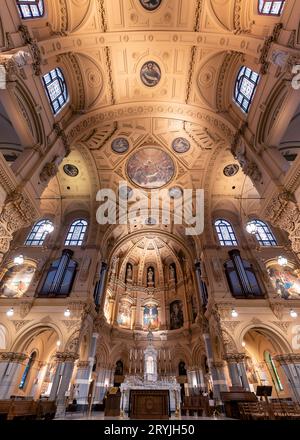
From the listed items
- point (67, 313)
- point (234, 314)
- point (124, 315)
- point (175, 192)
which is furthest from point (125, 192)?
point (124, 315)

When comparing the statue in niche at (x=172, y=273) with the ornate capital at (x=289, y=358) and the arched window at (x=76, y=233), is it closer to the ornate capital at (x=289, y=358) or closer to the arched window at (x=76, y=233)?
the arched window at (x=76, y=233)

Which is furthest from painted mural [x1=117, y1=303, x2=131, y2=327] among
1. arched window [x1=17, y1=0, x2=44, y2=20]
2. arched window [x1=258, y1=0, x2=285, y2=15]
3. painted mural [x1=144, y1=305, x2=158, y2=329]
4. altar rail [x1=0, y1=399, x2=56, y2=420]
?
arched window [x1=258, y1=0, x2=285, y2=15]

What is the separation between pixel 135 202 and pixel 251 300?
12.5m

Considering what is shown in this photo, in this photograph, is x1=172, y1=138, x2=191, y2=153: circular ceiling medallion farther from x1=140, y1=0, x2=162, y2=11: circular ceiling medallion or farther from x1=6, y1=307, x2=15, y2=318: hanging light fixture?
x1=6, y1=307, x2=15, y2=318: hanging light fixture

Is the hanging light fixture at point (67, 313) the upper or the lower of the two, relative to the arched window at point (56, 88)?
lower

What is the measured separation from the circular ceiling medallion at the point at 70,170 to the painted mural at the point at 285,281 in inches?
708

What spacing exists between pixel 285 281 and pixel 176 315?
12082 mm

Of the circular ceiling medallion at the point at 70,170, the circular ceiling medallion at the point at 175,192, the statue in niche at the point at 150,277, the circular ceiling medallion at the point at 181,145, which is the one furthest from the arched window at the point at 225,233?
the circular ceiling medallion at the point at 70,170

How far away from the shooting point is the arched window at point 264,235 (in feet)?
61.2

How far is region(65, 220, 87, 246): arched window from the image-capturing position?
1918 centimetres

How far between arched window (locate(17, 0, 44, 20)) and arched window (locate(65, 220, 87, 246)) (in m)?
14.5

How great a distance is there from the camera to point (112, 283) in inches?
946
